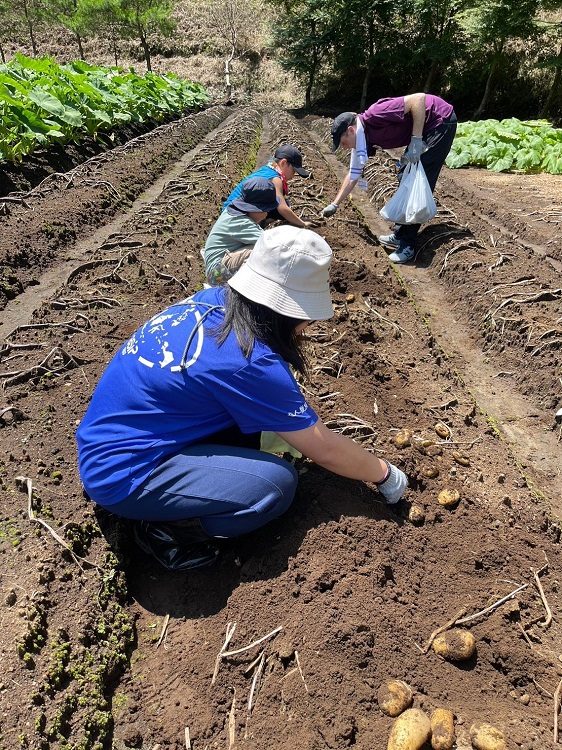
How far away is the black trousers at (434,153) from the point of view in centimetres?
571

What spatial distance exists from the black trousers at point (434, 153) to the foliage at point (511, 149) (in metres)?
5.67

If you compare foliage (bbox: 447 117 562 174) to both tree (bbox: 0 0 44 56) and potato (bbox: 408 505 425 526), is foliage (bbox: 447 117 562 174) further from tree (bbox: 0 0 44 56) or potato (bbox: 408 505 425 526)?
tree (bbox: 0 0 44 56)

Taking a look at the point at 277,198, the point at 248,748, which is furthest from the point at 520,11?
the point at 248,748

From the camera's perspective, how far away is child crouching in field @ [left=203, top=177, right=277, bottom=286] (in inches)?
167

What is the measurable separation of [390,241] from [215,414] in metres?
5.01

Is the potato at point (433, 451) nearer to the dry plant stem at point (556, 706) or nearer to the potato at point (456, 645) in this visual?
the potato at point (456, 645)

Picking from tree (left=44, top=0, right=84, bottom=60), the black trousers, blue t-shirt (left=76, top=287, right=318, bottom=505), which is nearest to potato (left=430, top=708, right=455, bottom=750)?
blue t-shirt (left=76, top=287, right=318, bottom=505)

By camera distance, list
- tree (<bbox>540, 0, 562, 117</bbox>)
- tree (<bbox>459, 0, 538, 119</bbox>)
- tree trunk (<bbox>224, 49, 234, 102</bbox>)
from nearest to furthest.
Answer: tree (<bbox>540, 0, 562, 117</bbox>) → tree (<bbox>459, 0, 538, 119</bbox>) → tree trunk (<bbox>224, 49, 234, 102</bbox>)

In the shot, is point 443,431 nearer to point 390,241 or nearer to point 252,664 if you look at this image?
point 252,664

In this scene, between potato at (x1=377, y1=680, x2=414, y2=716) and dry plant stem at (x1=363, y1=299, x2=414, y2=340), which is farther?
dry plant stem at (x1=363, y1=299, x2=414, y2=340)

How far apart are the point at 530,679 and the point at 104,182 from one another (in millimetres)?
8072

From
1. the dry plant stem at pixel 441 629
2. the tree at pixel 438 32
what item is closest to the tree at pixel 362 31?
the tree at pixel 438 32

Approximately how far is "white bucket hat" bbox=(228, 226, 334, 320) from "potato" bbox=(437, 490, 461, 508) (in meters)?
1.22

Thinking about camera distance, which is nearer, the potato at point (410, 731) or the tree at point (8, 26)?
the potato at point (410, 731)
